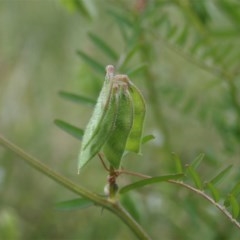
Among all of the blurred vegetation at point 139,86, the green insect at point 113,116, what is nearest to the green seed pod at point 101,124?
the green insect at point 113,116

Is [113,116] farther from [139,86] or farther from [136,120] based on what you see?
[139,86]

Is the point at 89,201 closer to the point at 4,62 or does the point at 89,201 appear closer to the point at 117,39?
the point at 117,39

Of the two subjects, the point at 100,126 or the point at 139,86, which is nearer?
the point at 100,126

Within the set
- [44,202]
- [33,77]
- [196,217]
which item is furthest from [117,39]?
[196,217]

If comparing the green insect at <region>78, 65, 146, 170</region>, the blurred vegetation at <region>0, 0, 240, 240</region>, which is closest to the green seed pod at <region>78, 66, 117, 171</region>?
the green insect at <region>78, 65, 146, 170</region>

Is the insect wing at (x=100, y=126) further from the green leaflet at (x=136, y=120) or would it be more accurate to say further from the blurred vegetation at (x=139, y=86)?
the blurred vegetation at (x=139, y=86)

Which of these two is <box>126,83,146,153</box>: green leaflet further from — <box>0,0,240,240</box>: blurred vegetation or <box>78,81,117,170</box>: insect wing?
<box>0,0,240,240</box>: blurred vegetation

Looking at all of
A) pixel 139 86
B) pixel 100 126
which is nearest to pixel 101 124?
pixel 100 126
